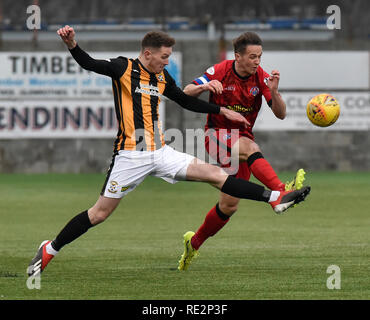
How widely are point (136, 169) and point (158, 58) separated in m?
0.95

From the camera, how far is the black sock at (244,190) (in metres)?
6.76

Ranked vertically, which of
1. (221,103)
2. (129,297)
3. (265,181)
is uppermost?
(221,103)

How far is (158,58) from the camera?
7.02m

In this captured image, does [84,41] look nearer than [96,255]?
No

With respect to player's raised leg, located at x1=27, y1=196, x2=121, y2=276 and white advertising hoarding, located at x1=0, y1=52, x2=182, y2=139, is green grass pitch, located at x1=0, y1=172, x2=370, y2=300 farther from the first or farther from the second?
white advertising hoarding, located at x1=0, y1=52, x2=182, y2=139

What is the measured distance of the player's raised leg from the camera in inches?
270

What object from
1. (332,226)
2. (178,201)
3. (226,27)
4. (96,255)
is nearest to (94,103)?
(226,27)

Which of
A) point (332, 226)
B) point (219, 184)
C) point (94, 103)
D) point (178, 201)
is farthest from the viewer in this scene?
point (94, 103)

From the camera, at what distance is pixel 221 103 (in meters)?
7.95

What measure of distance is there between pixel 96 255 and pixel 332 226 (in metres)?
3.57

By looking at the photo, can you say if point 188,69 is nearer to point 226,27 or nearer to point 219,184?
point 226,27

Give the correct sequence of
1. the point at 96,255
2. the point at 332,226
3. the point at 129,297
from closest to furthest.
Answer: the point at 129,297 < the point at 96,255 < the point at 332,226

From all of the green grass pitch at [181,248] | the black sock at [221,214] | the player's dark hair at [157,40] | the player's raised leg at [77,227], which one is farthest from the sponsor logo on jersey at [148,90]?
the green grass pitch at [181,248]
